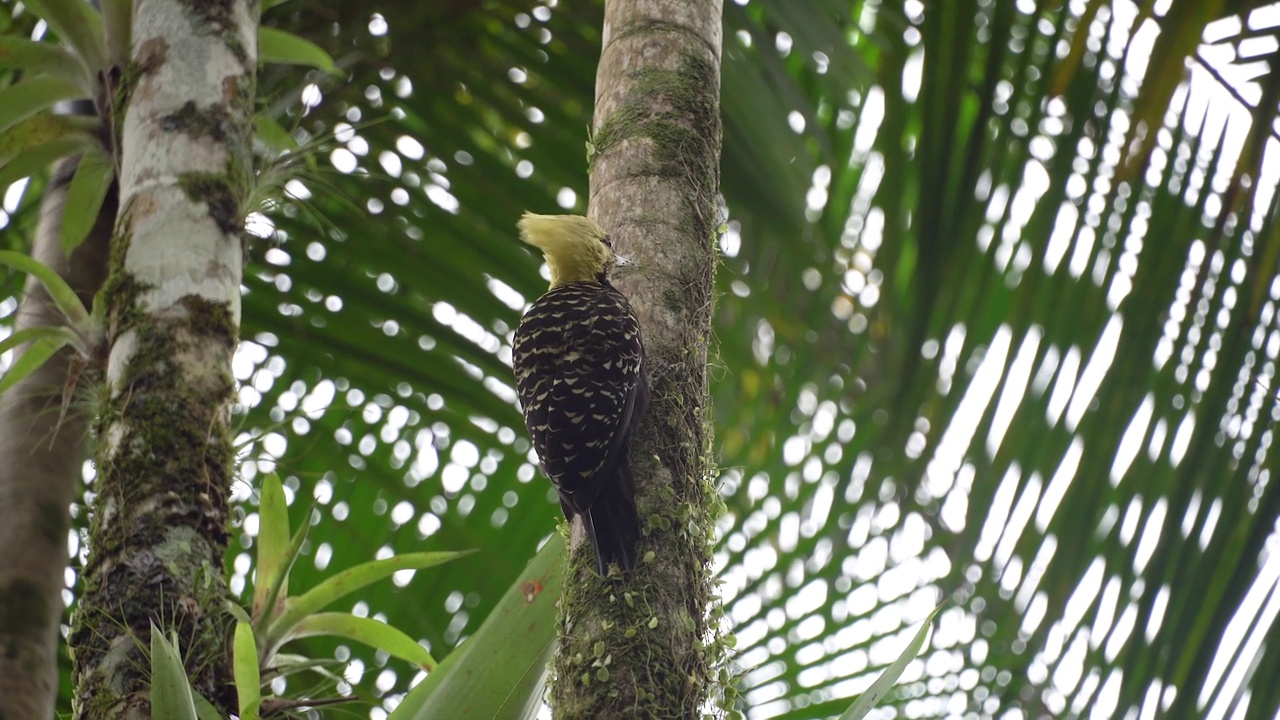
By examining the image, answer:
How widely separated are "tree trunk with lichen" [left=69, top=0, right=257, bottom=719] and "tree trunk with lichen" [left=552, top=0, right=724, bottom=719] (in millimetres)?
512

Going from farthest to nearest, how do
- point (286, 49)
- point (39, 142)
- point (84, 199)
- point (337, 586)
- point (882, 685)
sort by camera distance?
1. point (286, 49)
2. point (84, 199)
3. point (39, 142)
4. point (337, 586)
5. point (882, 685)

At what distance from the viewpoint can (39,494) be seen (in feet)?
7.34

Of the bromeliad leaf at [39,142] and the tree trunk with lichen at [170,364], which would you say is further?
the bromeliad leaf at [39,142]

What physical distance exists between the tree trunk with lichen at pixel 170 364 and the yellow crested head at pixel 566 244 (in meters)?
0.85

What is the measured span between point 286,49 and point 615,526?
1176 millimetres

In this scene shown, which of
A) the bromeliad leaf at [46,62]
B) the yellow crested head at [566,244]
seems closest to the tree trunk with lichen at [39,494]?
the bromeliad leaf at [46,62]

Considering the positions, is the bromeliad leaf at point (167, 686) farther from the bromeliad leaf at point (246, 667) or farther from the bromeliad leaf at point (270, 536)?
the bromeliad leaf at point (270, 536)

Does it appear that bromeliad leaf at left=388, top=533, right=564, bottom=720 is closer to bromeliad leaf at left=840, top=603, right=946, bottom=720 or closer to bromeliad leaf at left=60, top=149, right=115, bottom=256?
bromeliad leaf at left=840, top=603, right=946, bottom=720

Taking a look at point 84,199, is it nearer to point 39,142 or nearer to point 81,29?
point 39,142

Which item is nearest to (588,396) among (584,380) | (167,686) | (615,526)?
(584,380)

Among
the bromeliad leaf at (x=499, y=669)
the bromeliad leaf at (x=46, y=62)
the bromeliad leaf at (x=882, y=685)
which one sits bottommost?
the bromeliad leaf at (x=882, y=685)

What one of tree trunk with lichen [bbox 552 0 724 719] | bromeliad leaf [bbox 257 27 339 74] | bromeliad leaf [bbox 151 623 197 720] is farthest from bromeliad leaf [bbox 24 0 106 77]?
bromeliad leaf [bbox 151 623 197 720]

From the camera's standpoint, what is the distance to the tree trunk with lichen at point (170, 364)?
1.77 meters

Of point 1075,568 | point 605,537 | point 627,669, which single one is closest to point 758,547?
point 1075,568
